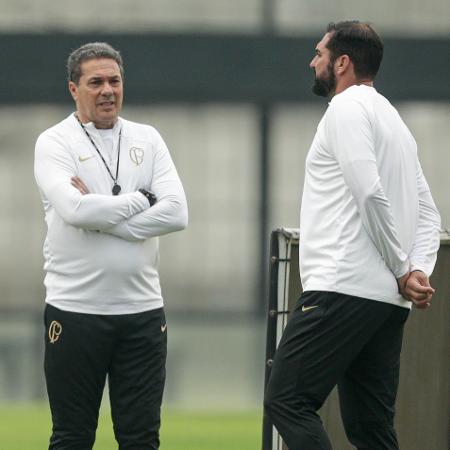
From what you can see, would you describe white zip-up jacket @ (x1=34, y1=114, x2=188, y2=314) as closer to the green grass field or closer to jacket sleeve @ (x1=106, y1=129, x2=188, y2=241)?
jacket sleeve @ (x1=106, y1=129, x2=188, y2=241)

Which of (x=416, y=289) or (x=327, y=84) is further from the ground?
(x=327, y=84)

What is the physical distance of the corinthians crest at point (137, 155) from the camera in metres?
5.68

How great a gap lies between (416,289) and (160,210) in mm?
1057

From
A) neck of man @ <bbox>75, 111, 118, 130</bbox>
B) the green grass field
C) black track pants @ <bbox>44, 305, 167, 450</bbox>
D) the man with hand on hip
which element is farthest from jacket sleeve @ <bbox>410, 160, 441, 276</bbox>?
the green grass field

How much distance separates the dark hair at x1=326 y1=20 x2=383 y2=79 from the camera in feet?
17.1

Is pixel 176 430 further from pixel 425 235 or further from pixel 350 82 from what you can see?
pixel 350 82

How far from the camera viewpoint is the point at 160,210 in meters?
5.64

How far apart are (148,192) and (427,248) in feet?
3.50

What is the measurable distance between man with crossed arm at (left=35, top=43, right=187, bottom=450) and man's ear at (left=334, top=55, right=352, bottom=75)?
2.82 feet

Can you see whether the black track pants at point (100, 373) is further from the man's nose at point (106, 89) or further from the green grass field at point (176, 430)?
the green grass field at point (176, 430)

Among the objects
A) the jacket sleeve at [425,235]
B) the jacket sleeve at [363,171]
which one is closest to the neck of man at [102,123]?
the jacket sleeve at [363,171]

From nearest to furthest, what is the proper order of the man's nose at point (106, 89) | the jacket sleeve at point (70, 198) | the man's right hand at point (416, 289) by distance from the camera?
the man's right hand at point (416, 289)
the jacket sleeve at point (70, 198)
the man's nose at point (106, 89)

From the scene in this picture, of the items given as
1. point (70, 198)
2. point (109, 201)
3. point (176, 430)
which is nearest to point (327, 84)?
point (109, 201)

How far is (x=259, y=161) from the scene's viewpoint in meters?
12.9
